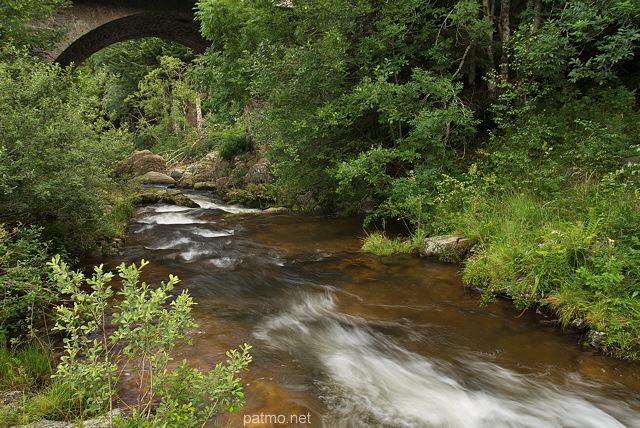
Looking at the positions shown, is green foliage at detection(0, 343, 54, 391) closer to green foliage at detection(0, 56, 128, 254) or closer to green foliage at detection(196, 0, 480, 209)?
green foliage at detection(0, 56, 128, 254)

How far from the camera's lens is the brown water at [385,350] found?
3.18 meters

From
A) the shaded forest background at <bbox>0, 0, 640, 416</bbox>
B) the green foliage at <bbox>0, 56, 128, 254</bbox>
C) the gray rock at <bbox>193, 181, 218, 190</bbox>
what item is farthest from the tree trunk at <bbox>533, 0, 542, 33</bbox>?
the gray rock at <bbox>193, 181, 218, 190</bbox>

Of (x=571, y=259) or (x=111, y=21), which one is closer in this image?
(x=571, y=259)

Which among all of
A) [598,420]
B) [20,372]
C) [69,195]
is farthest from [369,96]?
[20,372]

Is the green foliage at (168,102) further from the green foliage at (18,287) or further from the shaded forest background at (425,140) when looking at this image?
the green foliage at (18,287)

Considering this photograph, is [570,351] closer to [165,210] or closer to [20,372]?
[20,372]

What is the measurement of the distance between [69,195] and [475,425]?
6044mm

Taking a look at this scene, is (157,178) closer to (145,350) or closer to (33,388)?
(33,388)

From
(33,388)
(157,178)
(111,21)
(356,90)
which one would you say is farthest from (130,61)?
(33,388)

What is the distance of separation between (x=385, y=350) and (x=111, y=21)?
55.7 ft

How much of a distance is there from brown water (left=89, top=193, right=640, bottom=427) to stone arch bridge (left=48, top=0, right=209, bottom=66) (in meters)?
12.3

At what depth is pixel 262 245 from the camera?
845 cm

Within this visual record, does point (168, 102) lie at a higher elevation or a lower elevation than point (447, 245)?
higher

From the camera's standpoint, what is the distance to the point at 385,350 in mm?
4238
